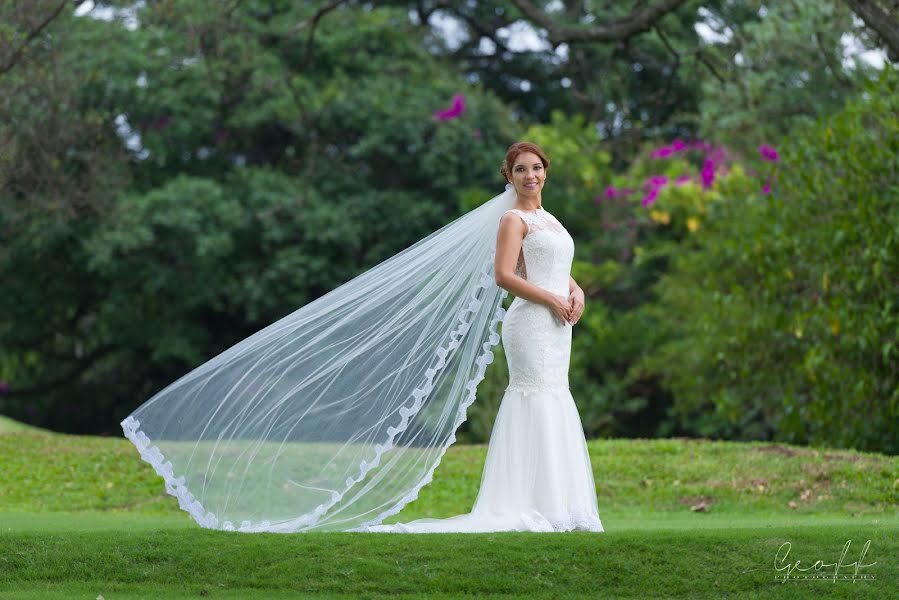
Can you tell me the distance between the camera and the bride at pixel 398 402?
7434mm

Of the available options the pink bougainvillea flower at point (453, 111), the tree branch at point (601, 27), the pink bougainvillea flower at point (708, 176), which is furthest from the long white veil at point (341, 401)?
the pink bougainvillea flower at point (453, 111)

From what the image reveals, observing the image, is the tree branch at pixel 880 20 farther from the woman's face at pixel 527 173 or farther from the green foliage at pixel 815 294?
the woman's face at pixel 527 173

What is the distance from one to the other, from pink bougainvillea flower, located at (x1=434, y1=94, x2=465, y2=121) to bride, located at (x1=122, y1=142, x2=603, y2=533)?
11218 mm

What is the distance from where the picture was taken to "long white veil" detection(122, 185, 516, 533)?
7.46 meters

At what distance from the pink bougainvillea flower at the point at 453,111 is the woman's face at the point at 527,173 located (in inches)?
451

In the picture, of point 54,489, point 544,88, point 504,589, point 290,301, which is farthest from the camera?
point 544,88

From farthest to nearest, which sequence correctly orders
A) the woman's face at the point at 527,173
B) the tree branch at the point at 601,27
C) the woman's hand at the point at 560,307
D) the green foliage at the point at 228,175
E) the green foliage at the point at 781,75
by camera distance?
1. the green foliage at the point at 228,175
2. the green foliage at the point at 781,75
3. the tree branch at the point at 601,27
4. the woman's face at the point at 527,173
5. the woman's hand at the point at 560,307

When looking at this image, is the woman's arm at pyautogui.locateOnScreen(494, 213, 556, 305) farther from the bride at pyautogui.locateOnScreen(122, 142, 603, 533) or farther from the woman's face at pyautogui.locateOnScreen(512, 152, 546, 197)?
the woman's face at pyautogui.locateOnScreen(512, 152, 546, 197)

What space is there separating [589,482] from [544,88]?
656 inches

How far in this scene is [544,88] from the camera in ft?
76.9

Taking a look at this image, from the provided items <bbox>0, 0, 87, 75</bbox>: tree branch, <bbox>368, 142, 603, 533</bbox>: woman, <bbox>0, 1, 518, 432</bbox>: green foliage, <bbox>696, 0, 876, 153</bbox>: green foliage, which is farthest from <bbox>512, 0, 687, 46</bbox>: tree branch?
<bbox>368, 142, 603, 533</bbox>: woman

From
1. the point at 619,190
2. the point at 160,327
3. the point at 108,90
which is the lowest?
the point at 160,327

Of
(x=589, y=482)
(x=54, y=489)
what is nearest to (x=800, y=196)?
(x=589, y=482)

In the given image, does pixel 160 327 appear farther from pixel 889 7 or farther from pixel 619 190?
pixel 889 7
